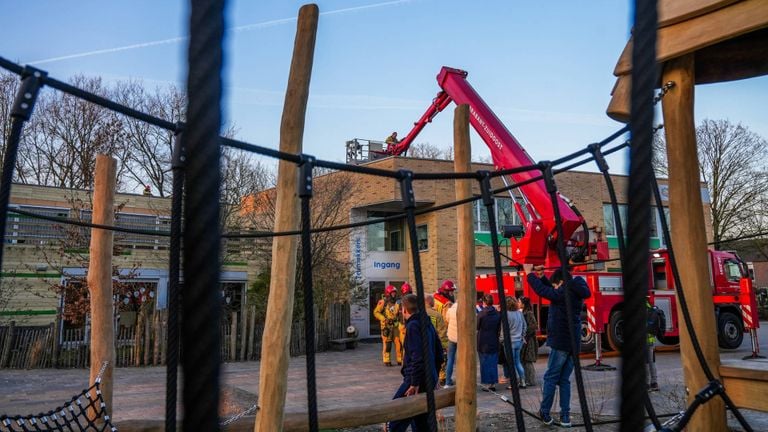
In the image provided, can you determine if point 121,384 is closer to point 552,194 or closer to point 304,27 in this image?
point 304,27

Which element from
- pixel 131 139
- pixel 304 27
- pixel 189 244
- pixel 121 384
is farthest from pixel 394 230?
pixel 189 244

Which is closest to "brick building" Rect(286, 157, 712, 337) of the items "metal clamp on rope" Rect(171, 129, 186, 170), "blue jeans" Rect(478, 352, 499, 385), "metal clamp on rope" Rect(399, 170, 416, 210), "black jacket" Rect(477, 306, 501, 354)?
"black jacket" Rect(477, 306, 501, 354)

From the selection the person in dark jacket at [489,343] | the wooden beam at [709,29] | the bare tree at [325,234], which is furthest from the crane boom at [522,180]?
the bare tree at [325,234]

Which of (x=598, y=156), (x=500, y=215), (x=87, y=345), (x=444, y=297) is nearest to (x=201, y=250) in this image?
(x=598, y=156)

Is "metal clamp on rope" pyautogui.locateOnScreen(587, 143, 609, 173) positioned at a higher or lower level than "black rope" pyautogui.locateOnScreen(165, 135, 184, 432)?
higher

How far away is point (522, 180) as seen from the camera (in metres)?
10.7

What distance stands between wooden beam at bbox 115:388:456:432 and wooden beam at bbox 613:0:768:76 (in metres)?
2.76

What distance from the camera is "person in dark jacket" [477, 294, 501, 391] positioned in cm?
851

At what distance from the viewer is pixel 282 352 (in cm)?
362

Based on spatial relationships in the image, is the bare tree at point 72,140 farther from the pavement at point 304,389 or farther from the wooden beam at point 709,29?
the wooden beam at point 709,29

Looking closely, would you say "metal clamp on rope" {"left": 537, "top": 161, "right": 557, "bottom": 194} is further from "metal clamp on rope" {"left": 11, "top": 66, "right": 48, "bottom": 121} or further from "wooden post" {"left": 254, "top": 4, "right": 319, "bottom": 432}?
"metal clamp on rope" {"left": 11, "top": 66, "right": 48, "bottom": 121}

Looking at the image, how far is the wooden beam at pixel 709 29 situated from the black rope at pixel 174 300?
7.29 feet

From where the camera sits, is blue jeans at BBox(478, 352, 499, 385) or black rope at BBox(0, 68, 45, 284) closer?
black rope at BBox(0, 68, 45, 284)

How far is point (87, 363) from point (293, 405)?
715cm
